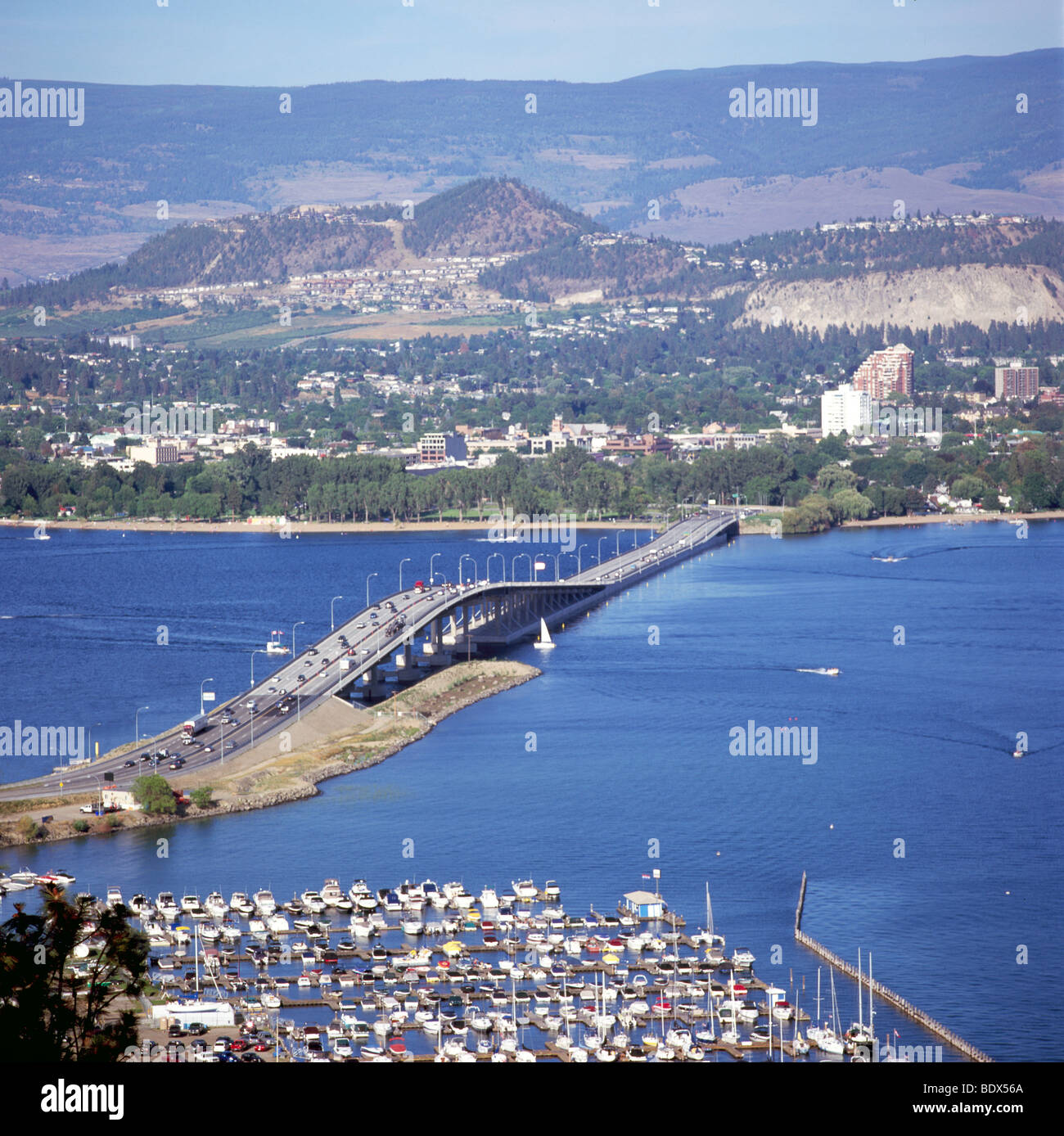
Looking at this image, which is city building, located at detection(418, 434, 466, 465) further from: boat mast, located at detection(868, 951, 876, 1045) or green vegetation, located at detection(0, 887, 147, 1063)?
green vegetation, located at detection(0, 887, 147, 1063)

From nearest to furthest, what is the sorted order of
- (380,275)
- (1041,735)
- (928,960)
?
(928,960) → (1041,735) → (380,275)

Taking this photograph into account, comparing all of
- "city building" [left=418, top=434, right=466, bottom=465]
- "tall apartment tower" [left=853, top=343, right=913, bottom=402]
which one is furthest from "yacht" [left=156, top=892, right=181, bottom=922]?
"tall apartment tower" [left=853, top=343, right=913, bottom=402]

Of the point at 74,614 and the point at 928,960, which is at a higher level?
the point at 74,614

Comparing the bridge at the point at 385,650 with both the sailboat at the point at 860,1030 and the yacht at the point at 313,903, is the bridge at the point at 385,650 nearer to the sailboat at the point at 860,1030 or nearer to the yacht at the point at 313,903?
the yacht at the point at 313,903

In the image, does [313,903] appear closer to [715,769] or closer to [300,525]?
[715,769]

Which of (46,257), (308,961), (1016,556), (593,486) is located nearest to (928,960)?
(308,961)
